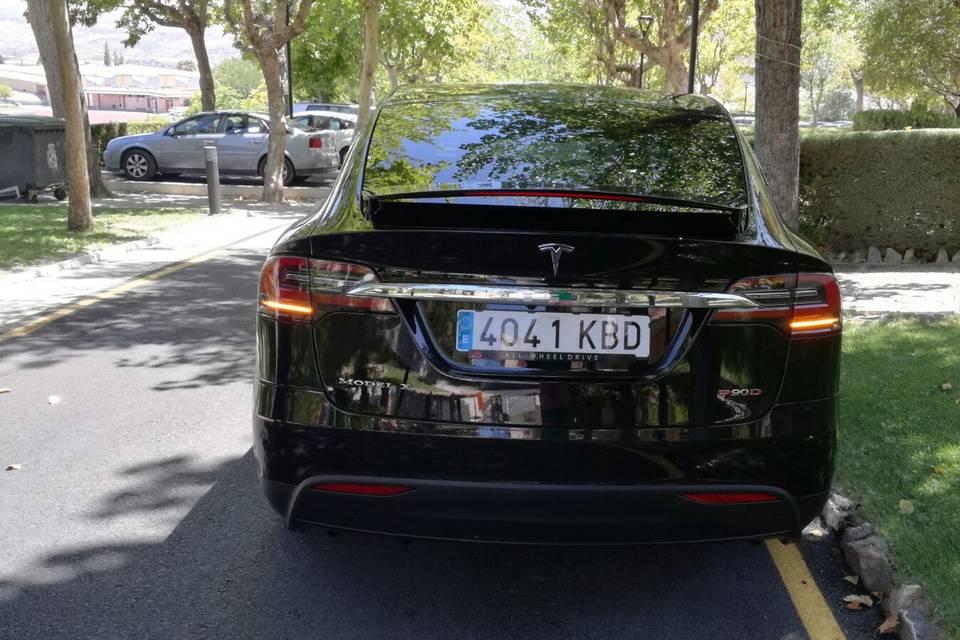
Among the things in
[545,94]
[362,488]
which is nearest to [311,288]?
[362,488]

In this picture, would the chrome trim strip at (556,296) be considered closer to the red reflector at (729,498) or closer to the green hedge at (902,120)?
the red reflector at (729,498)

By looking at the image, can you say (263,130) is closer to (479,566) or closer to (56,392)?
(56,392)

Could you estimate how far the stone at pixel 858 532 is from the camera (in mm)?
4016

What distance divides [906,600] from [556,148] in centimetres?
190

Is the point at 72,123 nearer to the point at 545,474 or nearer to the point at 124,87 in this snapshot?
the point at 545,474

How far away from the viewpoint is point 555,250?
3033mm

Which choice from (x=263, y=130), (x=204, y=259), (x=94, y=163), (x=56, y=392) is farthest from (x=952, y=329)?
(x=263, y=130)

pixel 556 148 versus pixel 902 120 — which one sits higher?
pixel 902 120

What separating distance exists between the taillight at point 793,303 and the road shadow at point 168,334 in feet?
13.9

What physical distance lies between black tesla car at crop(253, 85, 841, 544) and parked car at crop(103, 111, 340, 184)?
20105mm

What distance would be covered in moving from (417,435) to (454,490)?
20cm

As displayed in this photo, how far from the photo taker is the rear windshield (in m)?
3.43

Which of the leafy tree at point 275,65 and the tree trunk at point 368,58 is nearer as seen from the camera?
the leafy tree at point 275,65

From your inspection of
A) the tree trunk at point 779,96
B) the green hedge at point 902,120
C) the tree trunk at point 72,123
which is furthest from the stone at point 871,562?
the green hedge at point 902,120
